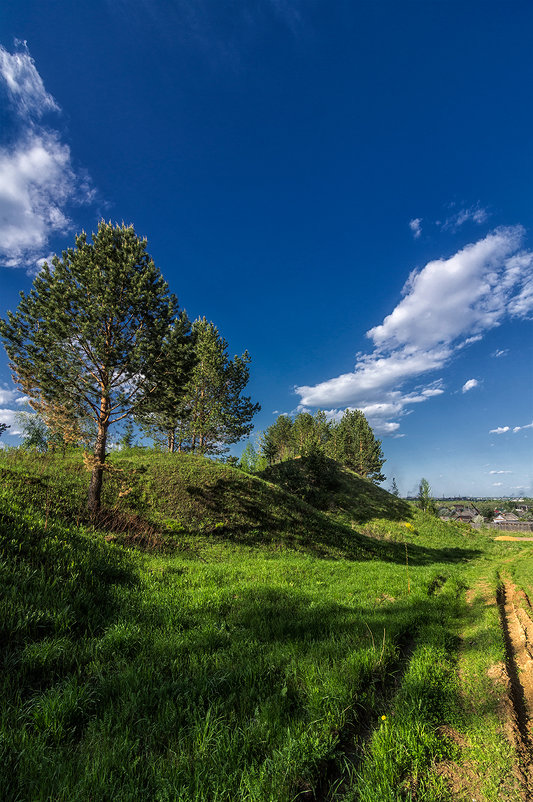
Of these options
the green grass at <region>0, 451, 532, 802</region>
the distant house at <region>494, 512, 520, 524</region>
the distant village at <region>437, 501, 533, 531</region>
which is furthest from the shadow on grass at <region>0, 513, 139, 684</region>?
the distant house at <region>494, 512, 520, 524</region>

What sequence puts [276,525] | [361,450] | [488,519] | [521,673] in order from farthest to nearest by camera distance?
[488,519] → [361,450] → [276,525] → [521,673]

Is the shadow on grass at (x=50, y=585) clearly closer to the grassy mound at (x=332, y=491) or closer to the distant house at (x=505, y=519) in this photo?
the grassy mound at (x=332, y=491)

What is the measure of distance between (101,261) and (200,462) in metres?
14.1

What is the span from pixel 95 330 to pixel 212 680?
1187cm

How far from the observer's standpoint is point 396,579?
1034 cm

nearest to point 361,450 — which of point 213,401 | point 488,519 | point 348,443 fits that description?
point 348,443

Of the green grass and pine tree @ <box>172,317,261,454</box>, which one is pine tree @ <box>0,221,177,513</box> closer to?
the green grass

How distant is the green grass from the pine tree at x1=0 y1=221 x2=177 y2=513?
5496 mm

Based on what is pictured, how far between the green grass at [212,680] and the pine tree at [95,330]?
18.0 feet

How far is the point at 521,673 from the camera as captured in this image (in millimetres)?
4418

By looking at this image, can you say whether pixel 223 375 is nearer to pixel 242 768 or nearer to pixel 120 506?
pixel 120 506

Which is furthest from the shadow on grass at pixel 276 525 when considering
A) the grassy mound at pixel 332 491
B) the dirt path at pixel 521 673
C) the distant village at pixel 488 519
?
the distant village at pixel 488 519

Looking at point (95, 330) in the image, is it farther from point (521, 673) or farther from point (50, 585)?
point (521, 673)

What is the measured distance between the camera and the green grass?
2383 mm
